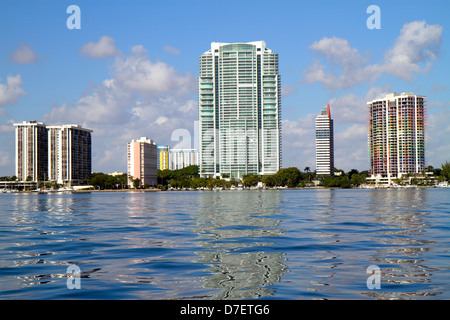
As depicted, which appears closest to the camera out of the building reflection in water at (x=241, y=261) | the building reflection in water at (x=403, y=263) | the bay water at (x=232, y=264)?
the building reflection in water at (x=403, y=263)

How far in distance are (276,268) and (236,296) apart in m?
4.26

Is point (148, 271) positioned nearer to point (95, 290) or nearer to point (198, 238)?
point (95, 290)

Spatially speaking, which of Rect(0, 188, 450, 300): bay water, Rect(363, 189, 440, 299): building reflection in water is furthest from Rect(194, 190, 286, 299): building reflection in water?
Rect(363, 189, 440, 299): building reflection in water

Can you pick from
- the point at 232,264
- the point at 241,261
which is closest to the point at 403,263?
the point at 241,261

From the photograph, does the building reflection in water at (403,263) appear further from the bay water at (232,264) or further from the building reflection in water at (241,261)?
the building reflection in water at (241,261)

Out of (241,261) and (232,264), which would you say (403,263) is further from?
(232,264)

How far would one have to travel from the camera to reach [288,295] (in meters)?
12.2

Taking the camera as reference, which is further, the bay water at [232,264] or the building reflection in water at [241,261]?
the building reflection in water at [241,261]

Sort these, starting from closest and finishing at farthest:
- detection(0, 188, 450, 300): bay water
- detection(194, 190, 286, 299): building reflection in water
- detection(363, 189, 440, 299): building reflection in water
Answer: detection(363, 189, 440, 299): building reflection in water, detection(0, 188, 450, 300): bay water, detection(194, 190, 286, 299): building reflection in water

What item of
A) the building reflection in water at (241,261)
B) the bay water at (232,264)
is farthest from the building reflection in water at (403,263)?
the building reflection in water at (241,261)

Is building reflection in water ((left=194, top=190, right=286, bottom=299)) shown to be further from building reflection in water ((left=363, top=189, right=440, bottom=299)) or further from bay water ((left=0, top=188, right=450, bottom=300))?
building reflection in water ((left=363, top=189, right=440, bottom=299))

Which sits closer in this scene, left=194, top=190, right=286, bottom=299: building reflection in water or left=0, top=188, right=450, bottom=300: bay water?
left=0, top=188, right=450, bottom=300: bay water
